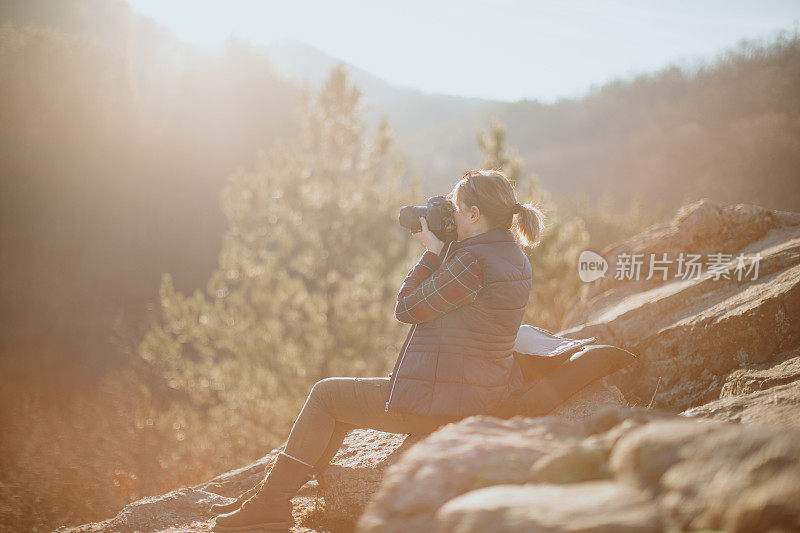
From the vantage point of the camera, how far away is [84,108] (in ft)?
63.6

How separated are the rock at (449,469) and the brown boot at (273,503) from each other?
1.09m

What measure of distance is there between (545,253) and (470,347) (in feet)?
→ 21.6

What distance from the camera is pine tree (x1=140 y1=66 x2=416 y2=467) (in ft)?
26.4

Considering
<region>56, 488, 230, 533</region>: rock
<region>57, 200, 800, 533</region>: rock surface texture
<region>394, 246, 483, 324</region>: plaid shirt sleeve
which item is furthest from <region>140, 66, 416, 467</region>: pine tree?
<region>394, 246, 483, 324</region>: plaid shirt sleeve

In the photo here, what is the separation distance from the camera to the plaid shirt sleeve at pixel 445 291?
2.27 m

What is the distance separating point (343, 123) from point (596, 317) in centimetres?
630

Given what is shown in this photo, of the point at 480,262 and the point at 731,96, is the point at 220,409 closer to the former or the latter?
the point at 480,262

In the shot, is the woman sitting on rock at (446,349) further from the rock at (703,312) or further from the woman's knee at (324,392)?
the rock at (703,312)

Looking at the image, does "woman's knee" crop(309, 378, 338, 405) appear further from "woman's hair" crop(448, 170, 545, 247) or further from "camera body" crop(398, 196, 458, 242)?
"woman's hair" crop(448, 170, 545, 247)

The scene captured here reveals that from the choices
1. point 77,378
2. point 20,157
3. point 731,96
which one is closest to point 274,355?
point 77,378

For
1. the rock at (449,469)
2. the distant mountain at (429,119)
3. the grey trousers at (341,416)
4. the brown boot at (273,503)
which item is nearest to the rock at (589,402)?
the grey trousers at (341,416)

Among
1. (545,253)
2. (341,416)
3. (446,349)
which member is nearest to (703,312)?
(446,349)

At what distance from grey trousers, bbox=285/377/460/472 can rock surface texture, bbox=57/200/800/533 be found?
1.04 ft

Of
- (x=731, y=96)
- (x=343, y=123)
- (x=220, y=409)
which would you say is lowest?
(x=220, y=409)
